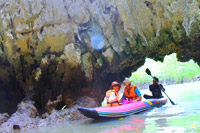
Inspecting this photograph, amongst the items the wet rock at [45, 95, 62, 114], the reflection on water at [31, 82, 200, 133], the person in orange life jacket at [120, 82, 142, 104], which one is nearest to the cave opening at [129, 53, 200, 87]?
the person in orange life jacket at [120, 82, 142, 104]

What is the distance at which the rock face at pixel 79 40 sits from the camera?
7.10 metres

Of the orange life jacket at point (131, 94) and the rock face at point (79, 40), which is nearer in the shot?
the rock face at point (79, 40)

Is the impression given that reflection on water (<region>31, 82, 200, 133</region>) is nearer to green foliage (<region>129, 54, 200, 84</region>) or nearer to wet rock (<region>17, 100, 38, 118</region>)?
wet rock (<region>17, 100, 38, 118</region>)

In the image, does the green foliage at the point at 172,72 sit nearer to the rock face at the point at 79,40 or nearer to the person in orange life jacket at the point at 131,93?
the rock face at the point at 79,40

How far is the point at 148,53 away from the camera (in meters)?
8.44

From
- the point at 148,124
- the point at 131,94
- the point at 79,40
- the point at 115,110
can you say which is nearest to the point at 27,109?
the point at 79,40

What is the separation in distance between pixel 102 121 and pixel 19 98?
4.13 m

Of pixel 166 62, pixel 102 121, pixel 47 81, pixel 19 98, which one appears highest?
pixel 166 62

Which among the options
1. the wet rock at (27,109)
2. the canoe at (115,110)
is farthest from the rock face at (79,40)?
the canoe at (115,110)

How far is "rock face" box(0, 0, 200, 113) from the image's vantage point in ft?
23.3

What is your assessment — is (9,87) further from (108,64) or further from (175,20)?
(175,20)

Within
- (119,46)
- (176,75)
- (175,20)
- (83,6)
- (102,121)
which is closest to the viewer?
(102,121)

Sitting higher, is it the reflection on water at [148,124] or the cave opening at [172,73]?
the cave opening at [172,73]

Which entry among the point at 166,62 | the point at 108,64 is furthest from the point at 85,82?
the point at 166,62
